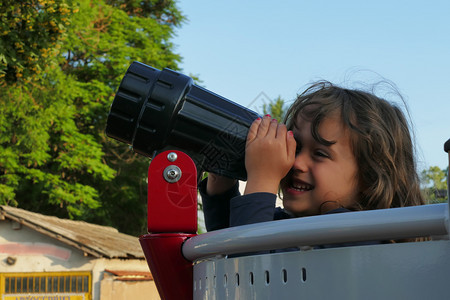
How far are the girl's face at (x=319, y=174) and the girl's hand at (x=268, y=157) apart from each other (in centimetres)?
16

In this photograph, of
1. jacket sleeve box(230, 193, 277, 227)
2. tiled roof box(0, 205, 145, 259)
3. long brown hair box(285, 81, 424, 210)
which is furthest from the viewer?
tiled roof box(0, 205, 145, 259)

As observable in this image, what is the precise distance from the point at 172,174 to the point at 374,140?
0.58 metres

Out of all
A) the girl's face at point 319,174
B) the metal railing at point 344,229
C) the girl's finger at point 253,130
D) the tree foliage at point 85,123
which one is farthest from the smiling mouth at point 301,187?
the tree foliage at point 85,123

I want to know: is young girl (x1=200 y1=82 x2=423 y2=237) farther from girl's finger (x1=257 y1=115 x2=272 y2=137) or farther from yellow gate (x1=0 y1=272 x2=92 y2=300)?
yellow gate (x1=0 y1=272 x2=92 y2=300)

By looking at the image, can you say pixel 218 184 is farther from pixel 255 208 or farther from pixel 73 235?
pixel 73 235

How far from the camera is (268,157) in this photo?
4.40 feet

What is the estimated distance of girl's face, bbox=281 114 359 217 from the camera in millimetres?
1539

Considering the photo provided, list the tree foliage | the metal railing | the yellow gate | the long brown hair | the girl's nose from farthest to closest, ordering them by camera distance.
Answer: the tree foliage
the yellow gate
the long brown hair
the girl's nose
the metal railing

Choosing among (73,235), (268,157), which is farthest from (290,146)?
(73,235)

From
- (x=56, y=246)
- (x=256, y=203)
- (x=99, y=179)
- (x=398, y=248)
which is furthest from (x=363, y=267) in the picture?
(x=99, y=179)

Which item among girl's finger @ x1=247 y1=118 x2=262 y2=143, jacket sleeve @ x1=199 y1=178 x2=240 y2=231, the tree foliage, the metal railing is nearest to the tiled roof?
the tree foliage

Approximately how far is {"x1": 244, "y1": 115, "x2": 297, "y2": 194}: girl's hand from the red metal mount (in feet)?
0.40

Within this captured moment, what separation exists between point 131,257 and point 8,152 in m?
4.27

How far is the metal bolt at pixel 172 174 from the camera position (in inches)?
52.7
